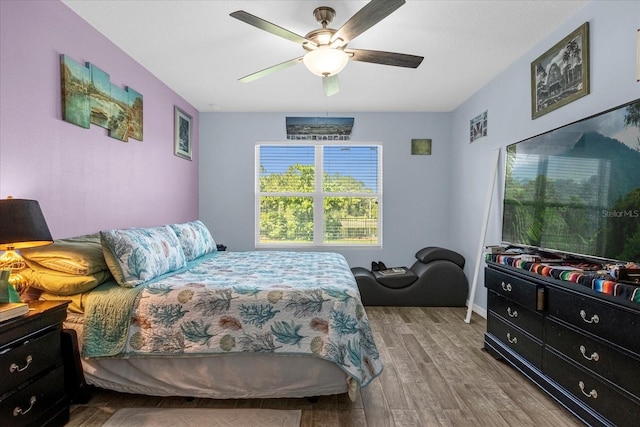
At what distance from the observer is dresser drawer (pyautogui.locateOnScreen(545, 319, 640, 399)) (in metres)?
1.58

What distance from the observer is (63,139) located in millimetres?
2430

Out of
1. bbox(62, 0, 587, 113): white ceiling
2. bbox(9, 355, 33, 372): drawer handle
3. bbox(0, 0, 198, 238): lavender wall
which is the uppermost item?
bbox(62, 0, 587, 113): white ceiling

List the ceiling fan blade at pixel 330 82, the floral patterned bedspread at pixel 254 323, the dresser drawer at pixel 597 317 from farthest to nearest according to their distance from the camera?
the ceiling fan blade at pixel 330 82 → the floral patterned bedspread at pixel 254 323 → the dresser drawer at pixel 597 317

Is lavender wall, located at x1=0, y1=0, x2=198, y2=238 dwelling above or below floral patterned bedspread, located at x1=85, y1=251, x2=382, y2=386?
above

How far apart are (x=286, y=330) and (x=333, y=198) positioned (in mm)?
3206

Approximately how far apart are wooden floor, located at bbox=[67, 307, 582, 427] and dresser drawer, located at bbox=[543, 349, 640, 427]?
195 mm

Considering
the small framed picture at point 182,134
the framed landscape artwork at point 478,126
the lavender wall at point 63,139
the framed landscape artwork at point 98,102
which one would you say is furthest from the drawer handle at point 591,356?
the small framed picture at point 182,134

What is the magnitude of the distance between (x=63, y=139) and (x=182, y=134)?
2.01 metres

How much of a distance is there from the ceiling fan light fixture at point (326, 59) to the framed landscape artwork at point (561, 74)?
5.20ft

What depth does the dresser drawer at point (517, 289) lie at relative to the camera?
221 cm

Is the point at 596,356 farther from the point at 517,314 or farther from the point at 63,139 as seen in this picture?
the point at 63,139

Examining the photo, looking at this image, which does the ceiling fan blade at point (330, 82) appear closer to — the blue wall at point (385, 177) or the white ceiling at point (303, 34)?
the white ceiling at point (303, 34)

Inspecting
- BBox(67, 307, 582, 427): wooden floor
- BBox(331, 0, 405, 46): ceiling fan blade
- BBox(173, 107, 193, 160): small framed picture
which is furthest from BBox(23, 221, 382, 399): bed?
BBox(173, 107, 193, 160): small framed picture

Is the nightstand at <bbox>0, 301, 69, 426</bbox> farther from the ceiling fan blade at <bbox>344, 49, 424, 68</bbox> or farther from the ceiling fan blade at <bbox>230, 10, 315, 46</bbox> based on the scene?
the ceiling fan blade at <bbox>344, 49, 424, 68</bbox>
